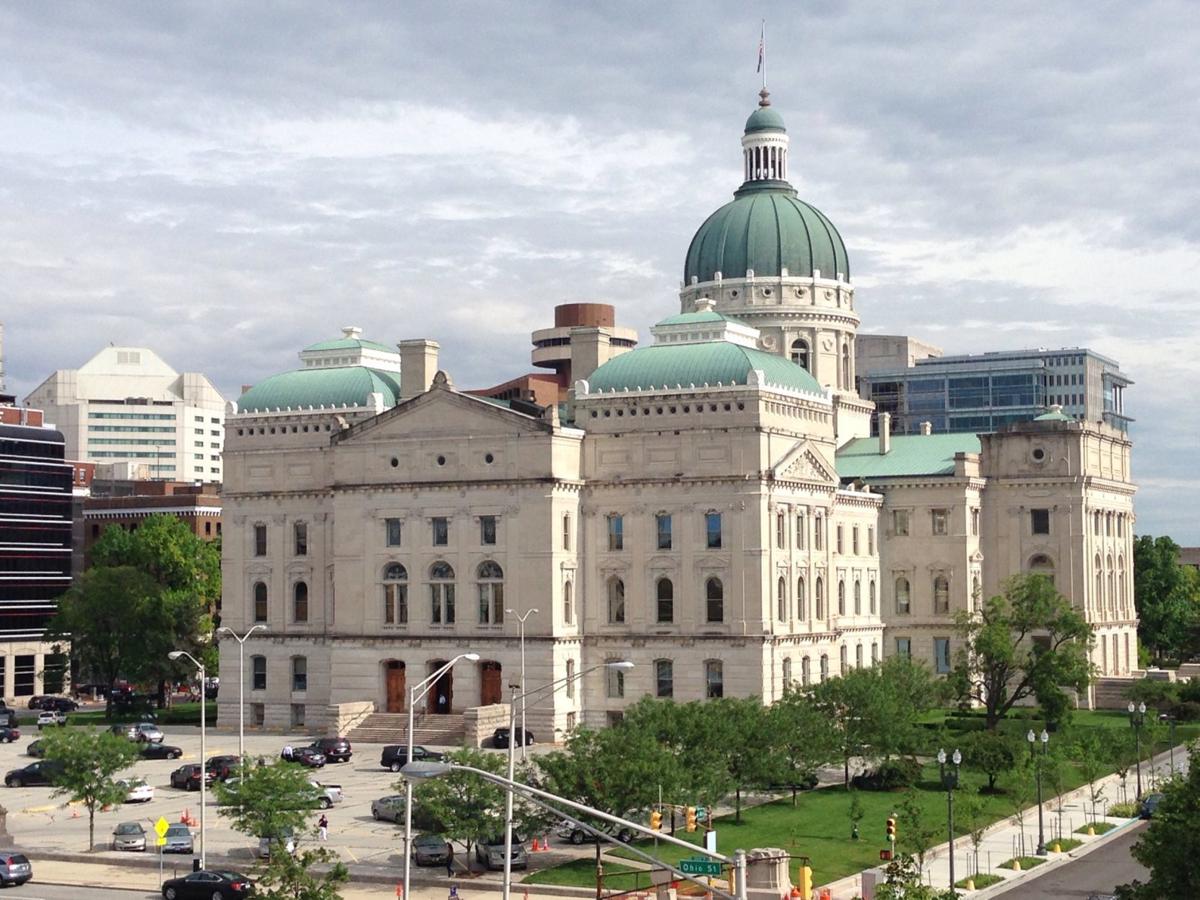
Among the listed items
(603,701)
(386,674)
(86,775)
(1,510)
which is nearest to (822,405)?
(603,701)

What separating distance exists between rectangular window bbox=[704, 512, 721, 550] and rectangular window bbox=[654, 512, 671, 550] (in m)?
2.49

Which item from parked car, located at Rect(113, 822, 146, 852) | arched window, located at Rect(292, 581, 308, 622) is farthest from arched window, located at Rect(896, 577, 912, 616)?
parked car, located at Rect(113, 822, 146, 852)

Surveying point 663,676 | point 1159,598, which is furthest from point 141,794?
point 1159,598

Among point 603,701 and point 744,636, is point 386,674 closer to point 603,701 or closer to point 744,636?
point 603,701

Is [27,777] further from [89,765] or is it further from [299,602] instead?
[299,602]

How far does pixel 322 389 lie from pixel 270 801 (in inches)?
2210

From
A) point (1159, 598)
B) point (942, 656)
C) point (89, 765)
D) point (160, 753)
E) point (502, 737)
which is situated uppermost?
point (1159, 598)

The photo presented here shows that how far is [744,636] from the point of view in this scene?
10806 cm

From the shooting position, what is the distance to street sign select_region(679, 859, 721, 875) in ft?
151

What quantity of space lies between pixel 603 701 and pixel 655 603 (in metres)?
6.78

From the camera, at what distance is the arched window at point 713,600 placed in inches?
4318

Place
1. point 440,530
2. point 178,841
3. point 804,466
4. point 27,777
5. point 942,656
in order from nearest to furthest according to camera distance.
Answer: point 178,841 → point 27,777 → point 804,466 → point 440,530 → point 942,656

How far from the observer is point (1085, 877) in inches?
2736

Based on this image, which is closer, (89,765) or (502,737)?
(89,765)
